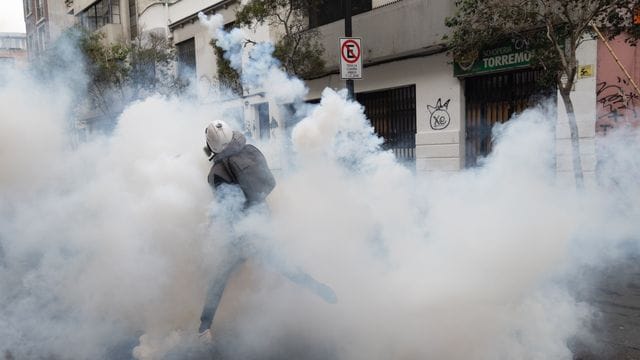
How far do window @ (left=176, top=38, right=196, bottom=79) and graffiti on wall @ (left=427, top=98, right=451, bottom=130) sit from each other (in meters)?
6.61

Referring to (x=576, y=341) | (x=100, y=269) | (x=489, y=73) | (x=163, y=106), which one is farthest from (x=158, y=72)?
(x=576, y=341)

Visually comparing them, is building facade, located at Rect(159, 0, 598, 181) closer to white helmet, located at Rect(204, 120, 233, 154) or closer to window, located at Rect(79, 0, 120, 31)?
white helmet, located at Rect(204, 120, 233, 154)

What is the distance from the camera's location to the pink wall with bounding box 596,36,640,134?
7.86m

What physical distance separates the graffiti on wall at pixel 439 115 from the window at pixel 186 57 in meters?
6.61

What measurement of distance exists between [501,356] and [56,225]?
133 inches

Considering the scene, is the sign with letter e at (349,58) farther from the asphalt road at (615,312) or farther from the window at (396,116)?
the window at (396,116)

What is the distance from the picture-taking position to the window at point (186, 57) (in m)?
14.2

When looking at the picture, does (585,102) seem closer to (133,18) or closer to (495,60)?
(495,60)

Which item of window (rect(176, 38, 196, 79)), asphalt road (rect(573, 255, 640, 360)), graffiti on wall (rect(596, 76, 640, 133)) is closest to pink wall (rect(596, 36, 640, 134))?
graffiti on wall (rect(596, 76, 640, 133))

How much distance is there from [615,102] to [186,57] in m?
10.9

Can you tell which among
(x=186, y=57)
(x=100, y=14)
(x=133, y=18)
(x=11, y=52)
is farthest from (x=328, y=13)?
(x=100, y=14)

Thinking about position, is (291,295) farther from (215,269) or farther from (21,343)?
(21,343)

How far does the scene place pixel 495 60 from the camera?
968 cm

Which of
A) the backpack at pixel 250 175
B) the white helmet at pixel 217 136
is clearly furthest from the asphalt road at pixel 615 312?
the white helmet at pixel 217 136
